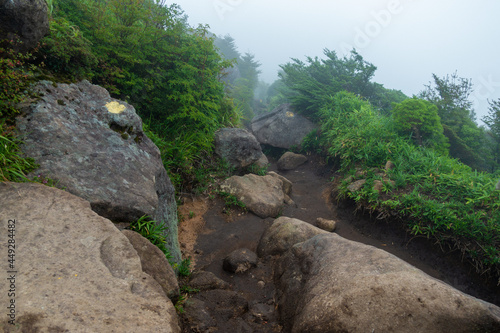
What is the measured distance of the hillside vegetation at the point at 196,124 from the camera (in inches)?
151

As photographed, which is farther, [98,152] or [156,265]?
[98,152]

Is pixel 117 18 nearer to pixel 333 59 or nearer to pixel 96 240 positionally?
pixel 96 240

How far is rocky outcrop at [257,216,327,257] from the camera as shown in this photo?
467cm

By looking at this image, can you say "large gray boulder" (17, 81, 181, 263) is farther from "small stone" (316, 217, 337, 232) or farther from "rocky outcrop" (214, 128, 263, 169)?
"small stone" (316, 217, 337, 232)

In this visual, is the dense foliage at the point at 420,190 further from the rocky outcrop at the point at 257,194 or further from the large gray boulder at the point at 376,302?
the large gray boulder at the point at 376,302

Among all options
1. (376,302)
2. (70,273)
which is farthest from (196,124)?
(376,302)

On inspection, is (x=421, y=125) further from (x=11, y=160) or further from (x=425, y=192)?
(x=11, y=160)

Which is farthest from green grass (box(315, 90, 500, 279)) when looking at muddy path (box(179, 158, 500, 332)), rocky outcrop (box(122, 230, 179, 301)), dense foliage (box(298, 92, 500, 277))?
rocky outcrop (box(122, 230, 179, 301))

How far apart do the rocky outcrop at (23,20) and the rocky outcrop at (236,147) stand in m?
4.32

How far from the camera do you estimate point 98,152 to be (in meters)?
3.39

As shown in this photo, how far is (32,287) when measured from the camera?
1697 mm

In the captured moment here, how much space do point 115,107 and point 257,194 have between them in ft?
12.0

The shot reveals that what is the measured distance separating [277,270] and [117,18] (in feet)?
18.1

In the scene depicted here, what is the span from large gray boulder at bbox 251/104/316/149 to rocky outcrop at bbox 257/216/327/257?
22.3 ft
